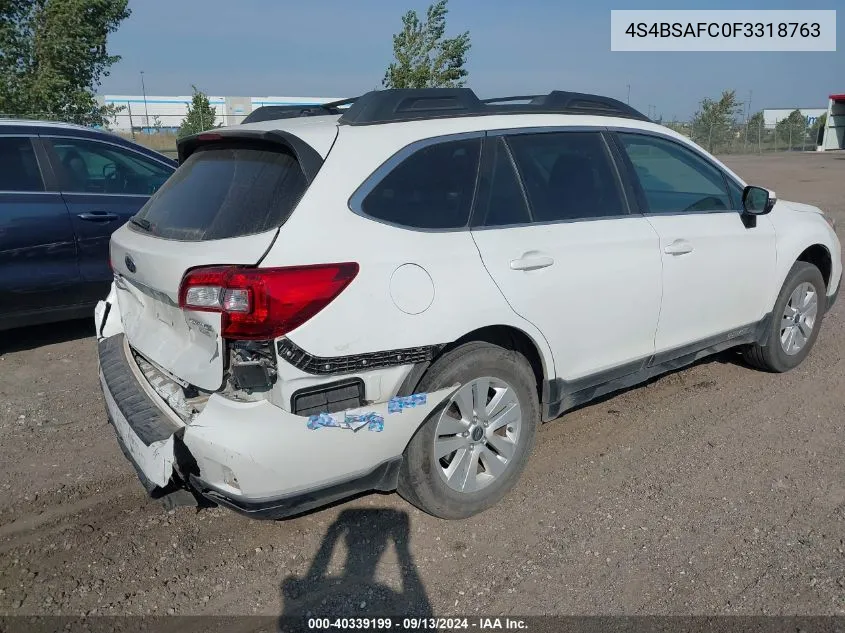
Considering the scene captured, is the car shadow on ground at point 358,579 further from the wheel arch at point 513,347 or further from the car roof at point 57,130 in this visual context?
the car roof at point 57,130

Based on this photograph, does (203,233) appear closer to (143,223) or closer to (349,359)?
(143,223)

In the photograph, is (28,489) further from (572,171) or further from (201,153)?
(572,171)

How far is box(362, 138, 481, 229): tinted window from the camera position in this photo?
2904mm

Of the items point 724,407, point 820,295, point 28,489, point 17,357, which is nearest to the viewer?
point 28,489

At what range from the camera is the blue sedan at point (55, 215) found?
530 centimetres

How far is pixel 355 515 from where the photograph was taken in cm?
333

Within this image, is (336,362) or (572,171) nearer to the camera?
(336,362)

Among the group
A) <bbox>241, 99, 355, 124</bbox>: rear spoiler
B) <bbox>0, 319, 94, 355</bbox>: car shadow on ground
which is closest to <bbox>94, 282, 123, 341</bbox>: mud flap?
<bbox>241, 99, 355, 124</bbox>: rear spoiler

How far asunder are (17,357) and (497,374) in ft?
14.2

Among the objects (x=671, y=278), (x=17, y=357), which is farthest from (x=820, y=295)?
(x=17, y=357)

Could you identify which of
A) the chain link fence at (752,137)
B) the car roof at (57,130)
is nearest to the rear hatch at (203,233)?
the car roof at (57,130)

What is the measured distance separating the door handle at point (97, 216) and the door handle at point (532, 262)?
3.94m

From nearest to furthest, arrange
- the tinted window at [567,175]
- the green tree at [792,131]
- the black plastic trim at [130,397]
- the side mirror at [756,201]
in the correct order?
the black plastic trim at [130,397] < the tinted window at [567,175] < the side mirror at [756,201] < the green tree at [792,131]

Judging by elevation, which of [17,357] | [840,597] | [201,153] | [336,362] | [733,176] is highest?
[201,153]
